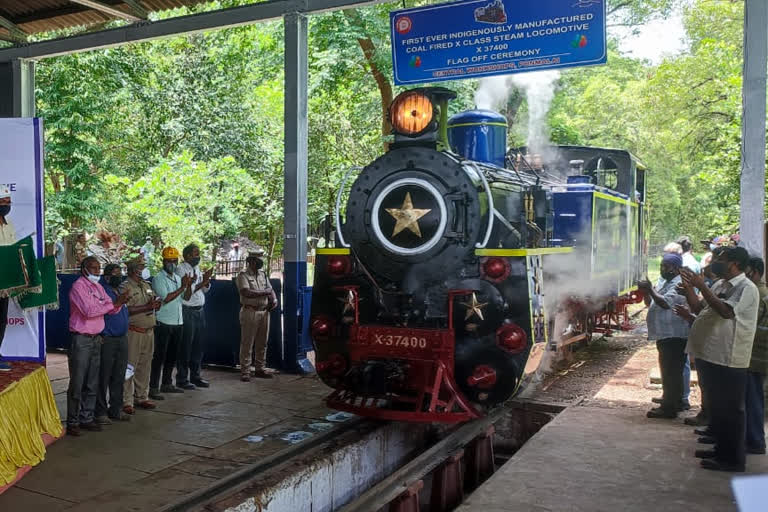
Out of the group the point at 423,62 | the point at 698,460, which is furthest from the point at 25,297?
the point at 698,460

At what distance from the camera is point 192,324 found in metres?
6.96

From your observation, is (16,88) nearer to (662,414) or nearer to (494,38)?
(494,38)

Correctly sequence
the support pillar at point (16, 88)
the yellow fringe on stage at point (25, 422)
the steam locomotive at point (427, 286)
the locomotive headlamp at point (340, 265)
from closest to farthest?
the yellow fringe on stage at point (25, 422) → the steam locomotive at point (427, 286) → the locomotive headlamp at point (340, 265) → the support pillar at point (16, 88)

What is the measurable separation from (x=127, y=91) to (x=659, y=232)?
2895 centimetres

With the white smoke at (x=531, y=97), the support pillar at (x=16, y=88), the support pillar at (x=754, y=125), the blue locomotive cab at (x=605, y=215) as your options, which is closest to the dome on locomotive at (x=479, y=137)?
the blue locomotive cab at (x=605, y=215)

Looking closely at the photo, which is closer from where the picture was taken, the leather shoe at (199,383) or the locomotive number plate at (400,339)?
the locomotive number plate at (400,339)

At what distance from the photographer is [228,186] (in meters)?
15.1

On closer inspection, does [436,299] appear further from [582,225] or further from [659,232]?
[659,232]

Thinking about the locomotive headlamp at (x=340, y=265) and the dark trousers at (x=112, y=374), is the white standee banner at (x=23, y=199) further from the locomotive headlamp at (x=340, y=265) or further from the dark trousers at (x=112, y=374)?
the locomotive headlamp at (x=340, y=265)

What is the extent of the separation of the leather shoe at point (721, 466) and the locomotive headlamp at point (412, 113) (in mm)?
3177

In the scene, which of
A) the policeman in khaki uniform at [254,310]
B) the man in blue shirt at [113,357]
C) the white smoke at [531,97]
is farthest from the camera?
the white smoke at [531,97]

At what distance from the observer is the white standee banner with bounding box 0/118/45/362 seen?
543 cm

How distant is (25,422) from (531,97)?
34.9 ft

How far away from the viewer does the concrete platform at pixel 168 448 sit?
406 centimetres
